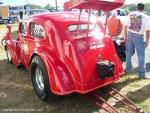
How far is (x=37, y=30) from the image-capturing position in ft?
20.4

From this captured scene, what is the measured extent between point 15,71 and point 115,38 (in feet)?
10.8

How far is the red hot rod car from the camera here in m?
5.14

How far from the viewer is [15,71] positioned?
793 centimetres

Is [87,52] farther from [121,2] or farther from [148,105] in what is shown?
[148,105]

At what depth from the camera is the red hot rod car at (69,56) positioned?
514 centimetres

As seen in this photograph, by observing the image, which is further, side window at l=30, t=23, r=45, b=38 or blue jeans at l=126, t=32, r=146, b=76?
blue jeans at l=126, t=32, r=146, b=76

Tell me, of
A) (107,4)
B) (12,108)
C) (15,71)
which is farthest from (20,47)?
(107,4)

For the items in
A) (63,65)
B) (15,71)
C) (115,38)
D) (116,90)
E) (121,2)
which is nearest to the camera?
(121,2)

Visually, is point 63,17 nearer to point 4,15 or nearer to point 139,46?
point 139,46

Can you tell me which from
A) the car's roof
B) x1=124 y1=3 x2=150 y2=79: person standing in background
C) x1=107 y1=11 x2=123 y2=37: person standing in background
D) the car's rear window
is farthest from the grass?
x1=107 y1=11 x2=123 y2=37: person standing in background

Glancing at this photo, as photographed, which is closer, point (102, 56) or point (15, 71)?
point (102, 56)

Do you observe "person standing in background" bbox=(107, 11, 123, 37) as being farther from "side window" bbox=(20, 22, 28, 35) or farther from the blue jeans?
"side window" bbox=(20, 22, 28, 35)

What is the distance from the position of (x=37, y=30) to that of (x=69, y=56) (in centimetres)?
138

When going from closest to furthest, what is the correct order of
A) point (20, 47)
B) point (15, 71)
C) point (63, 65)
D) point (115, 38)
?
point (63, 65), point (20, 47), point (15, 71), point (115, 38)
